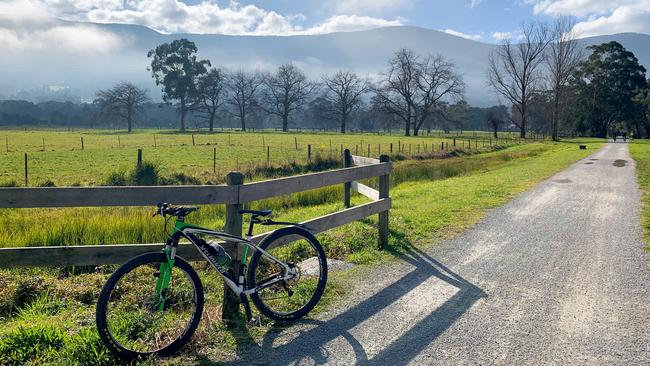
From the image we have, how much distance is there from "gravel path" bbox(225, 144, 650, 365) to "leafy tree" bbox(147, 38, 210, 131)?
299 ft

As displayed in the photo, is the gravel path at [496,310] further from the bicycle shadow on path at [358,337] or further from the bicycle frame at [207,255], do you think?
the bicycle frame at [207,255]

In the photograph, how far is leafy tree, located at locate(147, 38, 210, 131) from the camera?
300 feet

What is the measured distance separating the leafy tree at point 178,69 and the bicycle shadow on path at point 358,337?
92.2 m

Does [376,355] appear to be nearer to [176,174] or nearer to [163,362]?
[163,362]

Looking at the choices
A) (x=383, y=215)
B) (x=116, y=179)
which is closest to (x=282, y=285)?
(x=383, y=215)

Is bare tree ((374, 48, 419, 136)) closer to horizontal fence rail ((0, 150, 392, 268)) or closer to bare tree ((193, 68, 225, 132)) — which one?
bare tree ((193, 68, 225, 132))

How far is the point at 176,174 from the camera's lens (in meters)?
20.5

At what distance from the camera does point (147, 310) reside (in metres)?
3.83

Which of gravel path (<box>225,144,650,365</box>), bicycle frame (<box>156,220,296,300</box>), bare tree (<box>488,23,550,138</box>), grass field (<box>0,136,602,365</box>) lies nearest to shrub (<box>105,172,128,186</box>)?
→ grass field (<box>0,136,602,365</box>)

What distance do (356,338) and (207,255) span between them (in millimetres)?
1445

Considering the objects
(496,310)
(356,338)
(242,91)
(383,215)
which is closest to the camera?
(356,338)

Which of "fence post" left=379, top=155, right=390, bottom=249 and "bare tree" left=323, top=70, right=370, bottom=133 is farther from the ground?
"bare tree" left=323, top=70, right=370, bottom=133

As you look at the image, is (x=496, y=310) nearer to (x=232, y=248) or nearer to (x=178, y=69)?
(x=232, y=248)

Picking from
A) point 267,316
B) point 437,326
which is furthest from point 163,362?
point 437,326
